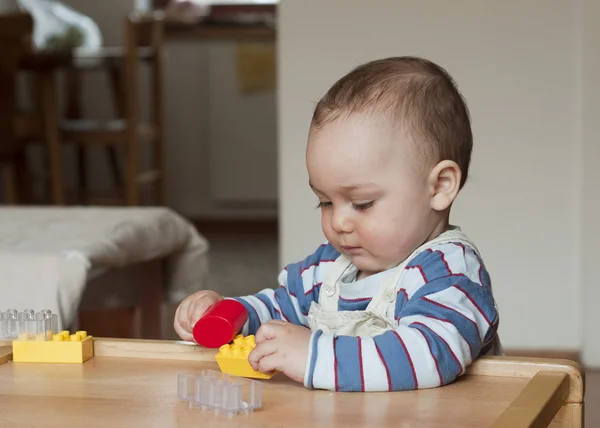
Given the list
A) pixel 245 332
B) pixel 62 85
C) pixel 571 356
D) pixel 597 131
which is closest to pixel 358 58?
pixel 597 131

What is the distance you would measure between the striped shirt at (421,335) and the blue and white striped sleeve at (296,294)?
0.04 metres

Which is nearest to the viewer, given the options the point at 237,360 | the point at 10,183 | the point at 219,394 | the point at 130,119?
the point at 219,394

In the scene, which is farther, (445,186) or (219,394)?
(445,186)

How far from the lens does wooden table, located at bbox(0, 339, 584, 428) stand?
74 cm

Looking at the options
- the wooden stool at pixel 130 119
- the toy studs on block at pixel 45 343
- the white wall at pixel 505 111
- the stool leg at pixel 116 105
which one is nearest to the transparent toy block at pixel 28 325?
the toy studs on block at pixel 45 343

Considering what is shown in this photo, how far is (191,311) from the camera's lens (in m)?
1.01

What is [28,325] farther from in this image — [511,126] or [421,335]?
[511,126]

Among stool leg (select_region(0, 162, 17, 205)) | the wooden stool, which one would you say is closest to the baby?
stool leg (select_region(0, 162, 17, 205))

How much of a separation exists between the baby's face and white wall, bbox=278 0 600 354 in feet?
4.37

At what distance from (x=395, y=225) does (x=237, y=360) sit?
0.65ft

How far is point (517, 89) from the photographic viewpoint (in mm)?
2262

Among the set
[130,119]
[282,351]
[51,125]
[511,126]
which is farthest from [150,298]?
[130,119]

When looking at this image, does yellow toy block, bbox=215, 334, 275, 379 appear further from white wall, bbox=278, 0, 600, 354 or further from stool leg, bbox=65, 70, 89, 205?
stool leg, bbox=65, 70, 89, 205

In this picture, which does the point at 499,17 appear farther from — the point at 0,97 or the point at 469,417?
the point at 0,97
